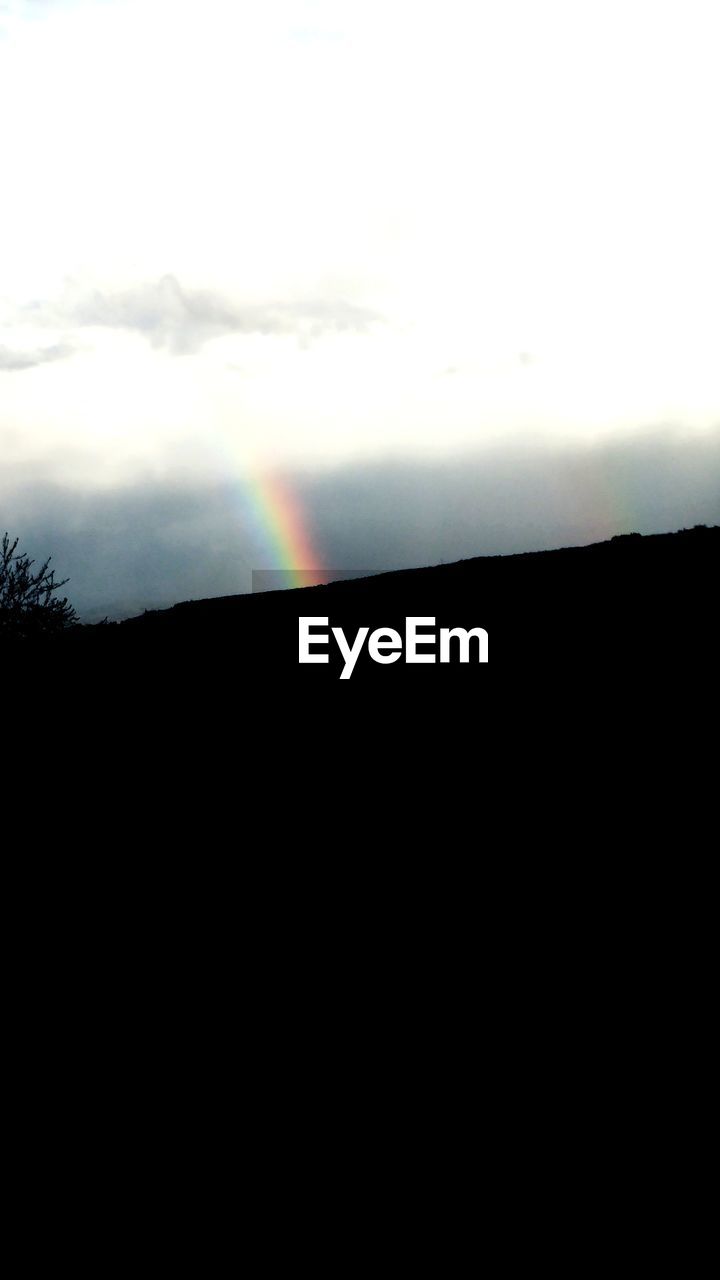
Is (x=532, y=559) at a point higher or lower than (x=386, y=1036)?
higher

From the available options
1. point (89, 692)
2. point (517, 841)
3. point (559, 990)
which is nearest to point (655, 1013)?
point (559, 990)

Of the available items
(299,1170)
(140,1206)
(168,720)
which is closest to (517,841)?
(299,1170)

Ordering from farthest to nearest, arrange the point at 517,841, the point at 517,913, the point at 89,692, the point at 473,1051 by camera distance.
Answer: the point at 89,692 → the point at 517,841 → the point at 517,913 → the point at 473,1051

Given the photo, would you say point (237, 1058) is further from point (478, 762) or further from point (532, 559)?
point (532, 559)

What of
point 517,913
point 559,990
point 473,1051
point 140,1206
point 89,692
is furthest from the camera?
point 89,692

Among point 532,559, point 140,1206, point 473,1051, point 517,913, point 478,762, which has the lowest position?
point 140,1206

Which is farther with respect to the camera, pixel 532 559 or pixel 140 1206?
pixel 532 559

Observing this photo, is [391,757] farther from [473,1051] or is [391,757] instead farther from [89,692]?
[89,692]
